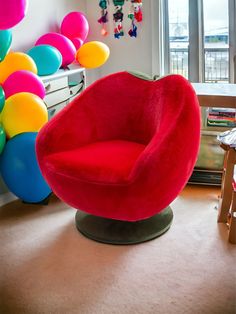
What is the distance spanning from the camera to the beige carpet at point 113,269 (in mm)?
1824

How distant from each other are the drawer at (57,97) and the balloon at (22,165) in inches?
18.9

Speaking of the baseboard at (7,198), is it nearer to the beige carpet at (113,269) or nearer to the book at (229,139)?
the beige carpet at (113,269)

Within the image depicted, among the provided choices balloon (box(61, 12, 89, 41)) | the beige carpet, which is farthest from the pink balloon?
the beige carpet

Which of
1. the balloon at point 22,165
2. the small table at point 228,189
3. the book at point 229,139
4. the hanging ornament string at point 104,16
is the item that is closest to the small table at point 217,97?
the book at point 229,139

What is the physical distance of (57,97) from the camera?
10.1ft

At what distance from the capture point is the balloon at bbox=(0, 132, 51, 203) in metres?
2.51

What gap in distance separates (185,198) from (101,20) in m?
1.74

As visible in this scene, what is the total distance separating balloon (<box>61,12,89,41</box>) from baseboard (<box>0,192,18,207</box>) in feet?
4.00

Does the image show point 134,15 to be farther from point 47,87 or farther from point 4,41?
point 4,41

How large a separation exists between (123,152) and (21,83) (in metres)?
0.69

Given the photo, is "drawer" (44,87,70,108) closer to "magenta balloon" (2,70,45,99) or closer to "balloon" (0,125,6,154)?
"magenta balloon" (2,70,45,99)

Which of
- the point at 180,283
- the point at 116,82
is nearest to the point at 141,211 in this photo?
the point at 180,283

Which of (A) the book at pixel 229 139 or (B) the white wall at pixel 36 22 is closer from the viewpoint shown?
(A) the book at pixel 229 139

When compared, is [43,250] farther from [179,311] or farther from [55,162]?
[179,311]
